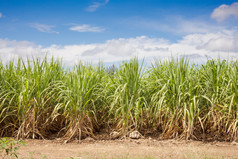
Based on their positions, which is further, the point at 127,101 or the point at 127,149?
the point at 127,101

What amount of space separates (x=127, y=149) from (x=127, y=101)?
1074 millimetres

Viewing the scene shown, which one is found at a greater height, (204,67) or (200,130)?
(204,67)

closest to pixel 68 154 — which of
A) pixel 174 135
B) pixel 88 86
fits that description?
pixel 88 86

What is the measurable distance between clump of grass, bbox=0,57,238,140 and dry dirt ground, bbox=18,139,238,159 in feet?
0.86

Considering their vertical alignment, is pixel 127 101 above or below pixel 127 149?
above

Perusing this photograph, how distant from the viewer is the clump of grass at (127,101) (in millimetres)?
4977

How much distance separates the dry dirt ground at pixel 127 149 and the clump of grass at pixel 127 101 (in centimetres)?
26

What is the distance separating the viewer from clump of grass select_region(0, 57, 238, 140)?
196 inches

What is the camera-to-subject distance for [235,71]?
529 centimetres

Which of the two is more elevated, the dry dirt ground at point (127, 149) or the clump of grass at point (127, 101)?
the clump of grass at point (127, 101)

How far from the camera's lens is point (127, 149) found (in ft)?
14.1

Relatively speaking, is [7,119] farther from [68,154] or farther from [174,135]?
[174,135]

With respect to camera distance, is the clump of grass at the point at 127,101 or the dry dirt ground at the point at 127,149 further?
the clump of grass at the point at 127,101

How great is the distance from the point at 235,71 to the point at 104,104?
9.64 ft
